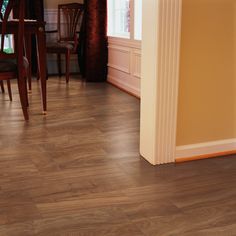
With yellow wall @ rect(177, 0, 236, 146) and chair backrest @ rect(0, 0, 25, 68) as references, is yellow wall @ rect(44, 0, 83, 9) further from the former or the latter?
yellow wall @ rect(177, 0, 236, 146)

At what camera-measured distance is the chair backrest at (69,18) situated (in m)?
5.21

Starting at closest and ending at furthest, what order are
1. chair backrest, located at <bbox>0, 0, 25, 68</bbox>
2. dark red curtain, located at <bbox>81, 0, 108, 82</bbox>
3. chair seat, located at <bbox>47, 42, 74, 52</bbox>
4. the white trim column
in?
the white trim column, chair backrest, located at <bbox>0, 0, 25, 68</bbox>, dark red curtain, located at <bbox>81, 0, 108, 82</bbox>, chair seat, located at <bbox>47, 42, 74, 52</bbox>

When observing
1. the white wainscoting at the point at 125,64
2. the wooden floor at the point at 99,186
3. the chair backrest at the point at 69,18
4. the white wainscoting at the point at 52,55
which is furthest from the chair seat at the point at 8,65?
the white wainscoting at the point at 52,55

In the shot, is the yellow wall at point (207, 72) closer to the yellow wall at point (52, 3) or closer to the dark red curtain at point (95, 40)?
the dark red curtain at point (95, 40)

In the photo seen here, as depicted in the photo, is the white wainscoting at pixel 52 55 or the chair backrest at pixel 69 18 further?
the white wainscoting at pixel 52 55

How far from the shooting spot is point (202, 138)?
243 centimetres

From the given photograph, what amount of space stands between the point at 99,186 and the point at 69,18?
3703 millimetres

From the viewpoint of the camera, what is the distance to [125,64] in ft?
14.9

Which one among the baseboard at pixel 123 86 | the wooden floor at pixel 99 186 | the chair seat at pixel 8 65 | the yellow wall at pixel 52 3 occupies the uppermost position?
the yellow wall at pixel 52 3

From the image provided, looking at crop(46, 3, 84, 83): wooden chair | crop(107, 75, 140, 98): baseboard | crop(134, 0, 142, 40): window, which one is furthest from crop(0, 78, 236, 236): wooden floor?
crop(46, 3, 84, 83): wooden chair

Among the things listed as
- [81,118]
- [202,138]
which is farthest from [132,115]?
[202,138]

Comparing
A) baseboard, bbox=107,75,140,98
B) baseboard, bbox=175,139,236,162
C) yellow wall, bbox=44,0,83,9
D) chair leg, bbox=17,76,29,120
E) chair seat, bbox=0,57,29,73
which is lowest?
baseboard, bbox=175,139,236,162

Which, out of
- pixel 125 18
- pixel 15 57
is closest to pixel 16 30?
pixel 15 57

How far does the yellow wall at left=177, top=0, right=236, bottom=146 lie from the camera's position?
7.29ft
